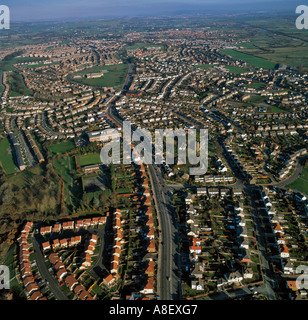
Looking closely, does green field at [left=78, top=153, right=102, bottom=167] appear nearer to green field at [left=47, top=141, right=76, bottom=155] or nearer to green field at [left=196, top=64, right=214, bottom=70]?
green field at [left=47, top=141, right=76, bottom=155]

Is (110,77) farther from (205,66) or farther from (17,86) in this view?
(205,66)

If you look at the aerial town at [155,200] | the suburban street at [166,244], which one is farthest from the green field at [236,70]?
the suburban street at [166,244]

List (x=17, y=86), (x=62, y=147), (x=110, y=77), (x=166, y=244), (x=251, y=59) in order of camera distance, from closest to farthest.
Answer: (x=166, y=244)
(x=62, y=147)
(x=17, y=86)
(x=110, y=77)
(x=251, y=59)

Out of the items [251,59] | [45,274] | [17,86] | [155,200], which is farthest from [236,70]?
[45,274]

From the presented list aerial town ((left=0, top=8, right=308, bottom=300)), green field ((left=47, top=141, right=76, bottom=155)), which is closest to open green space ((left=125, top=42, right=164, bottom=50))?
aerial town ((left=0, top=8, right=308, bottom=300))

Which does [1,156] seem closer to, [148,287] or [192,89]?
[148,287]

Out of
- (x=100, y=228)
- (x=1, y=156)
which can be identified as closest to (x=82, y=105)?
(x=1, y=156)
